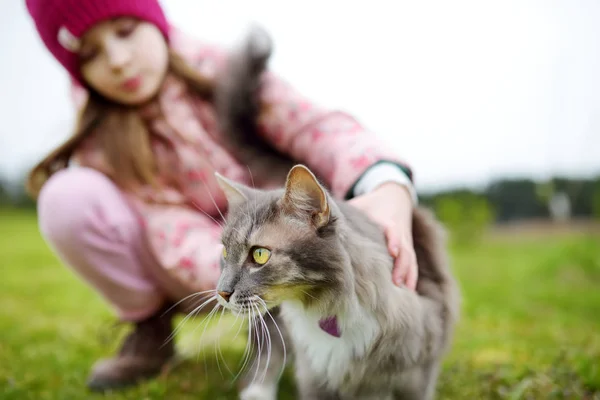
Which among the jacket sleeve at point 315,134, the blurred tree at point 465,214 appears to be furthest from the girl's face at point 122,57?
the blurred tree at point 465,214

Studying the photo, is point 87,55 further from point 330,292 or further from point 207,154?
point 330,292

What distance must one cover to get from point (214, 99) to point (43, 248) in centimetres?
618

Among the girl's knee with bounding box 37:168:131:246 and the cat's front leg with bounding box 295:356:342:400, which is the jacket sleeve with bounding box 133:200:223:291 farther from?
the cat's front leg with bounding box 295:356:342:400

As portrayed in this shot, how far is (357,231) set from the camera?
1.15 metres

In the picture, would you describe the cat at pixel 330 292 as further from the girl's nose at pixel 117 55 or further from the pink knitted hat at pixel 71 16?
the pink knitted hat at pixel 71 16

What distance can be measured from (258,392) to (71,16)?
1381 mm

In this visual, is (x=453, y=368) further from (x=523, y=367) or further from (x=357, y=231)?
(x=357, y=231)

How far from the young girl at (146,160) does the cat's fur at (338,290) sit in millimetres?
295

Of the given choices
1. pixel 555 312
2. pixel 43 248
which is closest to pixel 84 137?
pixel 555 312

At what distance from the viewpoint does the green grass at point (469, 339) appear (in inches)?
64.4

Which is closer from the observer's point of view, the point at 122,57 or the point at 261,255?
the point at 261,255

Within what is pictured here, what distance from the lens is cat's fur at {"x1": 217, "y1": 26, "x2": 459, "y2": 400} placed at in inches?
42.0

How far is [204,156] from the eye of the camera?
186cm

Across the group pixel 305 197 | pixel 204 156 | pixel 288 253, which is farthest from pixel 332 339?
pixel 204 156
